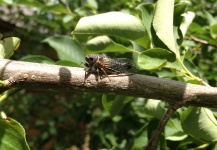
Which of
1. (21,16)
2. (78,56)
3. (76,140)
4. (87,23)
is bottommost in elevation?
(76,140)

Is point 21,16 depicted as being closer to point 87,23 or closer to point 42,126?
point 42,126

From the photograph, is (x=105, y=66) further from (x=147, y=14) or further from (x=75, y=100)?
(x=75, y=100)

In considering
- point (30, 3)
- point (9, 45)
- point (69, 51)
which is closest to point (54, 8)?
point (30, 3)

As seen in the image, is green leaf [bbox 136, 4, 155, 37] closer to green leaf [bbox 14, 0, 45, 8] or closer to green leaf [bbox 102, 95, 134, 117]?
green leaf [bbox 102, 95, 134, 117]

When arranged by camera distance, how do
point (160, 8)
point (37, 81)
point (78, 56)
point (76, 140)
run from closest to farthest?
point (37, 81) → point (160, 8) → point (78, 56) → point (76, 140)

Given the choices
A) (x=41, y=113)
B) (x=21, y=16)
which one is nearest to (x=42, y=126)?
(x=41, y=113)

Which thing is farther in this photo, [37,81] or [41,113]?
[41,113]
